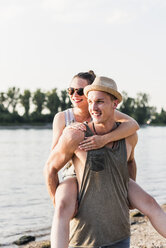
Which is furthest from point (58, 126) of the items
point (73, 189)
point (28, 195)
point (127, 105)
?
point (127, 105)

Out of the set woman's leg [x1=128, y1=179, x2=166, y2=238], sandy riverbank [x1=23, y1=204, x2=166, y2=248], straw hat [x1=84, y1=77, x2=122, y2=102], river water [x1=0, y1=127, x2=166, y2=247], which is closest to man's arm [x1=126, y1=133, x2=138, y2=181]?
woman's leg [x1=128, y1=179, x2=166, y2=238]

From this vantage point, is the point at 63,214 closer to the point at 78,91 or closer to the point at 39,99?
the point at 78,91

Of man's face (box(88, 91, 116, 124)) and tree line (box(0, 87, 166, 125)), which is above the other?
man's face (box(88, 91, 116, 124))

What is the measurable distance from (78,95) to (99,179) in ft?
3.42

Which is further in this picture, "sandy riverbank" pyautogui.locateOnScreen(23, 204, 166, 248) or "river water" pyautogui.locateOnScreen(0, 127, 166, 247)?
"river water" pyautogui.locateOnScreen(0, 127, 166, 247)

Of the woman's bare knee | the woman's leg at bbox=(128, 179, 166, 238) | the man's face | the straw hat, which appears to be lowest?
the woman's leg at bbox=(128, 179, 166, 238)

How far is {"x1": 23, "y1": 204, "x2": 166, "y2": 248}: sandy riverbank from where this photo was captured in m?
6.98

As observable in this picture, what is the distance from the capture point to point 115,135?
332 centimetres

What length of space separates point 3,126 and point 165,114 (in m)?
64.9

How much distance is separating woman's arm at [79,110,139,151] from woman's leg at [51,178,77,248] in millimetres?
376

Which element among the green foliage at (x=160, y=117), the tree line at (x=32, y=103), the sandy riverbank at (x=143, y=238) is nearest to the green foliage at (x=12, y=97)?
the tree line at (x=32, y=103)

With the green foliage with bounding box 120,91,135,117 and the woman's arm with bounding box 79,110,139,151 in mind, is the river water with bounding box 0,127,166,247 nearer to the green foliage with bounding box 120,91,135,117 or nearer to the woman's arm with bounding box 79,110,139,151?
the woman's arm with bounding box 79,110,139,151

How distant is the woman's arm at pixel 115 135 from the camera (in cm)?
313

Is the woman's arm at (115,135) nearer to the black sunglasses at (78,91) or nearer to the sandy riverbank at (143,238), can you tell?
the black sunglasses at (78,91)
